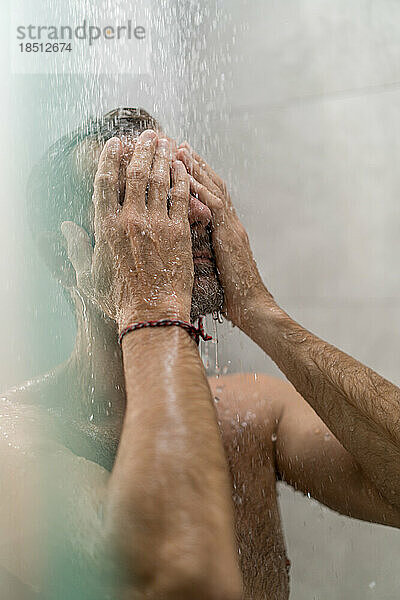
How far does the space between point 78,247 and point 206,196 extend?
0.68ft

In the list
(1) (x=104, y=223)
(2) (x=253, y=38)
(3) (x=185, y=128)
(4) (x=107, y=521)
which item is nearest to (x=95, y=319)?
(1) (x=104, y=223)

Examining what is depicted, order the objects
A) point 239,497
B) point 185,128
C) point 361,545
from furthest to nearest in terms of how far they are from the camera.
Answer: point 361,545 → point 185,128 → point 239,497

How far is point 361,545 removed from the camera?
4.47 ft

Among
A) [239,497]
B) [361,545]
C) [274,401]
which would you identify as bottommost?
[361,545]

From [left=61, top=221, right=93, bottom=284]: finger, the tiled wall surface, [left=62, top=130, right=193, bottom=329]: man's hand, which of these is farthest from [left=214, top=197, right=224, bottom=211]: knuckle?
the tiled wall surface

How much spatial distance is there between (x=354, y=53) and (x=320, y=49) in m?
0.07

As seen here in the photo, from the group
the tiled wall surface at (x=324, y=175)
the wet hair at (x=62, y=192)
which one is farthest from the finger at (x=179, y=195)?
the tiled wall surface at (x=324, y=175)

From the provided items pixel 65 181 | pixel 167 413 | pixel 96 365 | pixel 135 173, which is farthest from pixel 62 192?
pixel 167 413

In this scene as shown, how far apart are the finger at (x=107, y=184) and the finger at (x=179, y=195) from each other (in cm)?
8

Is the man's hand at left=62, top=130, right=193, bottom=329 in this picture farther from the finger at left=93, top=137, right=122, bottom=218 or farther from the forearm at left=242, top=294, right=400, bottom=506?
the forearm at left=242, top=294, right=400, bottom=506

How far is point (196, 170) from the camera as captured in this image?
2.92 feet

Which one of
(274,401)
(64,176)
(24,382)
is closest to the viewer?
(24,382)

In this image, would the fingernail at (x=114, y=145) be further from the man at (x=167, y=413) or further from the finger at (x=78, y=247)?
the finger at (x=78, y=247)

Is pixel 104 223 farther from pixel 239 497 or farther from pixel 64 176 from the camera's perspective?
pixel 239 497
